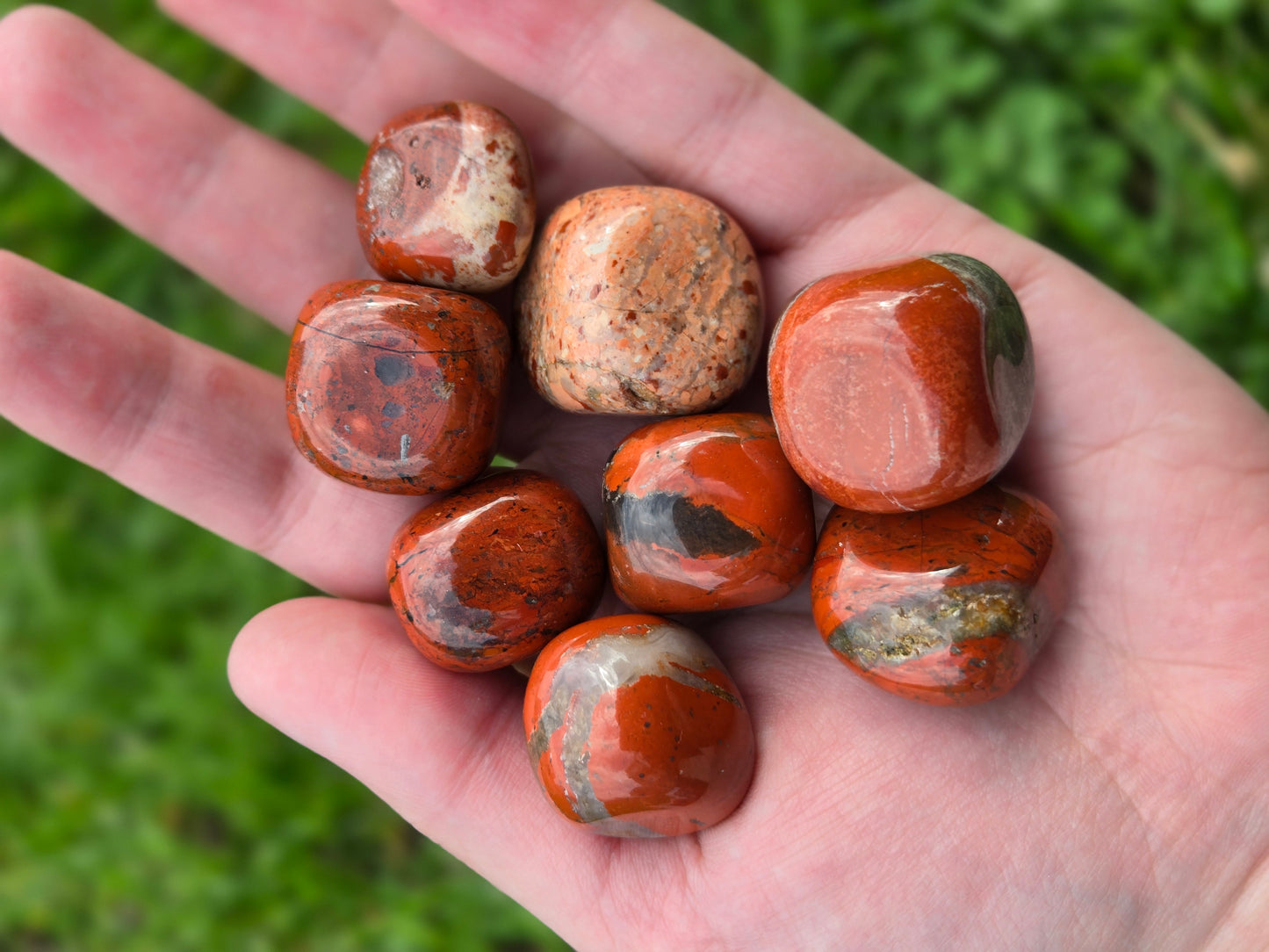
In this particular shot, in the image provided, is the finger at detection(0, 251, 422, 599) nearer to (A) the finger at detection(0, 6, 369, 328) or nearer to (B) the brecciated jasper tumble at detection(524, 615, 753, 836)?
(A) the finger at detection(0, 6, 369, 328)

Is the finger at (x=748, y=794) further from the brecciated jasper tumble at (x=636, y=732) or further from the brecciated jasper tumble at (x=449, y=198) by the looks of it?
the brecciated jasper tumble at (x=449, y=198)

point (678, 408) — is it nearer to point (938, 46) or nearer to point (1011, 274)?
point (1011, 274)

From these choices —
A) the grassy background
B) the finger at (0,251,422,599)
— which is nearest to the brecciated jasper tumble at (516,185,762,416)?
the finger at (0,251,422,599)

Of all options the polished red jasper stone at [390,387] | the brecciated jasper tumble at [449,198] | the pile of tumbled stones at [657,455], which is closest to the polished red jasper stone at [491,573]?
the pile of tumbled stones at [657,455]

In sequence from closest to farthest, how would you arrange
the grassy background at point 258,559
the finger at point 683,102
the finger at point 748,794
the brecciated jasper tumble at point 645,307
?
the finger at point 748,794 < the brecciated jasper tumble at point 645,307 < the finger at point 683,102 < the grassy background at point 258,559

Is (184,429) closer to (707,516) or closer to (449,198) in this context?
(449,198)

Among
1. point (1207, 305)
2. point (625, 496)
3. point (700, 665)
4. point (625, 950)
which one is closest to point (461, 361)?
point (625, 496)
